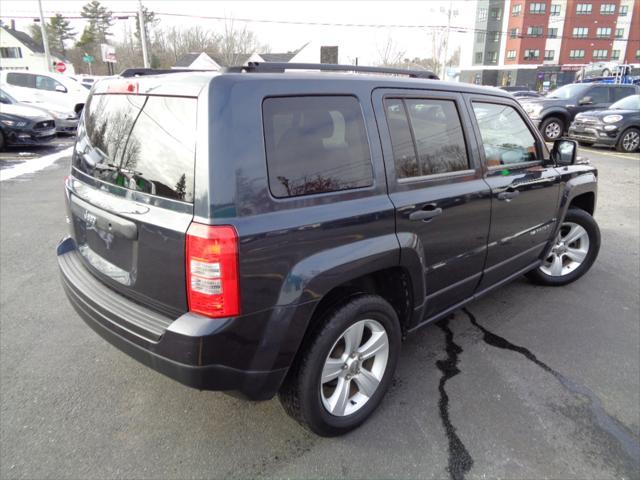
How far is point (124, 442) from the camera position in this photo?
2.37 meters

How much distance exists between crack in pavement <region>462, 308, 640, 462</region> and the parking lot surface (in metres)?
0.01

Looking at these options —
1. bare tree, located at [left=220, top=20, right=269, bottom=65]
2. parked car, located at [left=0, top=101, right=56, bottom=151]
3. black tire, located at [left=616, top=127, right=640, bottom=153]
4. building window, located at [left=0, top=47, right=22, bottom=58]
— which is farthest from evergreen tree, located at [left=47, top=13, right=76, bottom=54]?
black tire, located at [left=616, top=127, right=640, bottom=153]

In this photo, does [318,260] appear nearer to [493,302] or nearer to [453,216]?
[453,216]

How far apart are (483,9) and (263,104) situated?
275ft

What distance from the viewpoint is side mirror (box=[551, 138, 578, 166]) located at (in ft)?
12.6

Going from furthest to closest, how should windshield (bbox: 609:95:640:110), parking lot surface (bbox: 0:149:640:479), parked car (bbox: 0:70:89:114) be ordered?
1. parked car (bbox: 0:70:89:114)
2. windshield (bbox: 609:95:640:110)
3. parking lot surface (bbox: 0:149:640:479)

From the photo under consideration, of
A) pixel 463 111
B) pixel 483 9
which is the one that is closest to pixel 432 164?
pixel 463 111

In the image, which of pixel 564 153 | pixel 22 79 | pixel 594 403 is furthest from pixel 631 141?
pixel 22 79

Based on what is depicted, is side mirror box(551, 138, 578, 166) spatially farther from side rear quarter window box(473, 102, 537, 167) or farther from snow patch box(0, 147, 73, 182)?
snow patch box(0, 147, 73, 182)

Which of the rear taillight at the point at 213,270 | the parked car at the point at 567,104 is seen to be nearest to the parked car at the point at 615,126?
the parked car at the point at 567,104

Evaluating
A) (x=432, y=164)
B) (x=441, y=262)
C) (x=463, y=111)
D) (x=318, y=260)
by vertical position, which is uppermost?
(x=463, y=111)

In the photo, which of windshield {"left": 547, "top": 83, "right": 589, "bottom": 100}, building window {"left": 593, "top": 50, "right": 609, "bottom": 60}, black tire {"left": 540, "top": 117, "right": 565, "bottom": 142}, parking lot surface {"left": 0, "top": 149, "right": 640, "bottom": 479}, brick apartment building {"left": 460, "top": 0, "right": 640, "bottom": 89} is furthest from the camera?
building window {"left": 593, "top": 50, "right": 609, "bottom": 60}

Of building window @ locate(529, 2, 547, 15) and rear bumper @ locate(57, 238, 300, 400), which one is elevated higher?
building window @ locate(529, 2, 547, 15)

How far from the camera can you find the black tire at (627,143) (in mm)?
12656
